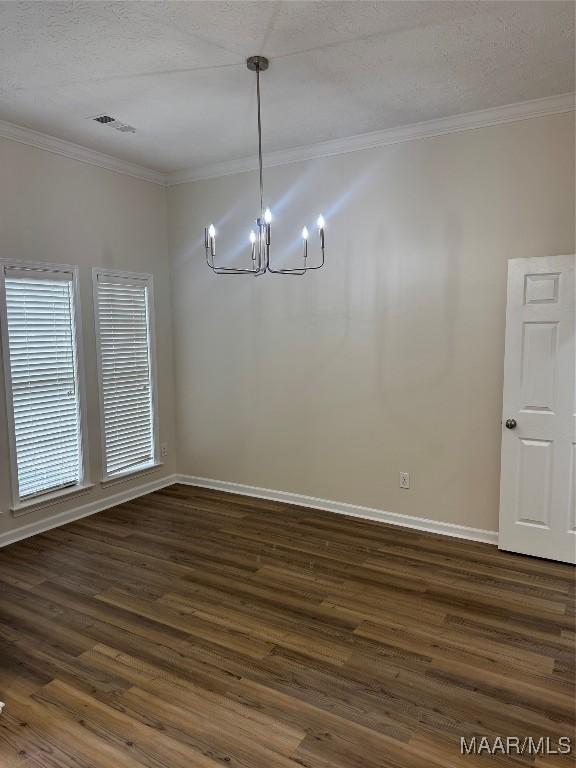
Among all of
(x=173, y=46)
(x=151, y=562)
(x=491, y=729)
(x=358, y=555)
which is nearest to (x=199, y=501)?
(x=151, y=562)

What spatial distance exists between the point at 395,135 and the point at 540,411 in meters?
2.34

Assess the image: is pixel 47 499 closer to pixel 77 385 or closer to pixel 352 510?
pixel 77 385

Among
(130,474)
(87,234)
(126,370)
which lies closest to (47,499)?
(130,474)

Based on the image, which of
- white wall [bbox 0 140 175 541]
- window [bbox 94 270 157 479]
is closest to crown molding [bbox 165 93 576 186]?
white wall [bbox 0 140 175 541]

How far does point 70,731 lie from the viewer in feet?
7.22

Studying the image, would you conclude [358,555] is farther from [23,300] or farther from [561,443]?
[23,300]

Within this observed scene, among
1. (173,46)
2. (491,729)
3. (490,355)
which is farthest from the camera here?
(490,355)

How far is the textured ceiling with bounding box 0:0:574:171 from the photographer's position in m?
2.55

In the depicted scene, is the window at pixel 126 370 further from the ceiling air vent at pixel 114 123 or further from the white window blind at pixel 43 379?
the ceiling air vent at pixel 114 123

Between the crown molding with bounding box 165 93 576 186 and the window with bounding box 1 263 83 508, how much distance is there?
1.64 metres

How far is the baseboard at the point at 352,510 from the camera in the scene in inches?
162

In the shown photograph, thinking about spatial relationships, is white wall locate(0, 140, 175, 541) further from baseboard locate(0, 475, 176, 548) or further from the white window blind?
the white window blind

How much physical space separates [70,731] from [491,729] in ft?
5.65

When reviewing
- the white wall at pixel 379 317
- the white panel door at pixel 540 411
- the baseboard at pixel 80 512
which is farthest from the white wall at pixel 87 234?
the white panel door at pixel 540 411
